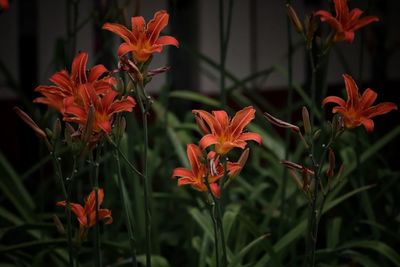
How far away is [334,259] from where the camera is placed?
996 millimetres

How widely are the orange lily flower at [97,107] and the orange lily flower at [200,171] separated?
0.08m

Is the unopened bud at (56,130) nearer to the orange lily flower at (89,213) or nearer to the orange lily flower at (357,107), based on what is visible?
the orange lily flower at (89,213)

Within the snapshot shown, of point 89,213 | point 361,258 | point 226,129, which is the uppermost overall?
point 226,129

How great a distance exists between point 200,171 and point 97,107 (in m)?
0.12

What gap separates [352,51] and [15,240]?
9.21 ft

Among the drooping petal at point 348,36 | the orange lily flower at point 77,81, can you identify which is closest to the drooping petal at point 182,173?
the orange lily flower at point 77,81

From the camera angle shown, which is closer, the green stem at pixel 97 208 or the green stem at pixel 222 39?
the green stem at pixel 97 208

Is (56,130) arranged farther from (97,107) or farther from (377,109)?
(377,109)

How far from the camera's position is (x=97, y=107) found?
23.6 inches

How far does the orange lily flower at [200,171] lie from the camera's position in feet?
2.04

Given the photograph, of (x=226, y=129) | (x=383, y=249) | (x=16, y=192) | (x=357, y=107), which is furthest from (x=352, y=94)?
(x=16, y=192)

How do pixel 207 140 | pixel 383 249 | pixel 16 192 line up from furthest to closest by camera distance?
1. pixel 16 192
2. pixel 383 249
3. pixel 207 140

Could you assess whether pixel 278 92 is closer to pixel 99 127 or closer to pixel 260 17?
pixel 260 17

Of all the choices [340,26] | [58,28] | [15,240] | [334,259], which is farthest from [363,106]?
[58,28]
